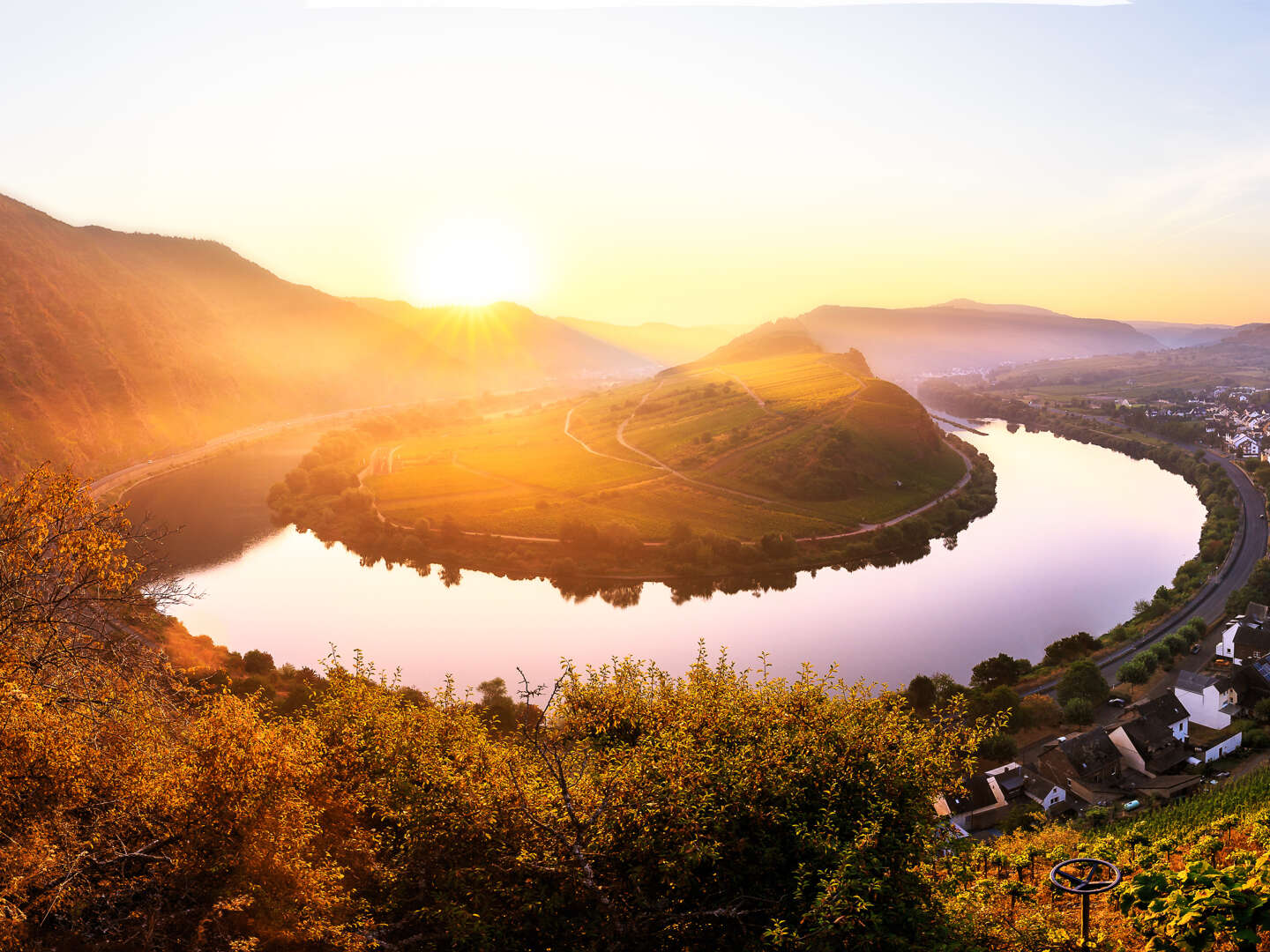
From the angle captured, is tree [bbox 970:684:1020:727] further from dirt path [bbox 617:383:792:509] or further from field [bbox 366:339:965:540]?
dirt path [bbox 617:383:792:509]

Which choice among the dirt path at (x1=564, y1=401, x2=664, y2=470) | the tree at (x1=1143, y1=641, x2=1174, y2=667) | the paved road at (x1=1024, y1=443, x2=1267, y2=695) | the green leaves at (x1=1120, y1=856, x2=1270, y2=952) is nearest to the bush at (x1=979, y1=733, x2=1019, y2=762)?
the paved road at (x1=1024, y1=443, x2=1267, y2=695)

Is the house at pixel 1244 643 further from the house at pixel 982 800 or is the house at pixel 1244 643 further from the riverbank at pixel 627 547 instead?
the riverbank at pixel 627 547

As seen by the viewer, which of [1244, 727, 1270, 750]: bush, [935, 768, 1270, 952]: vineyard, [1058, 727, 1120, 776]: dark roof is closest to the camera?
[935, 768, 1270, 952]: vineyard

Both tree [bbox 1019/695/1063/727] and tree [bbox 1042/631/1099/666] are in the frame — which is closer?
tree [bbox 1019/695/1063/727]

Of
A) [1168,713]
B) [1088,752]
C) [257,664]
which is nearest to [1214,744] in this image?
[1168,713]

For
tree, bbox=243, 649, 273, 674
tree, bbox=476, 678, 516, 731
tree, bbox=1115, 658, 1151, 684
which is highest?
tree, bbox=243, 649, 273, 674

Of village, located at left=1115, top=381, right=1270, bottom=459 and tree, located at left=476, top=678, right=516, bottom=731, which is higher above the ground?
village, located at left=1115, top=381, right=1270, bottom=459

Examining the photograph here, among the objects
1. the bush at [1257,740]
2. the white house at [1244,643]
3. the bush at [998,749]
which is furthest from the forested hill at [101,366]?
the white house at [1244,643]

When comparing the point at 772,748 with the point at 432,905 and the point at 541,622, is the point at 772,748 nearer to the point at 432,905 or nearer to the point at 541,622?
the point at 432,905
